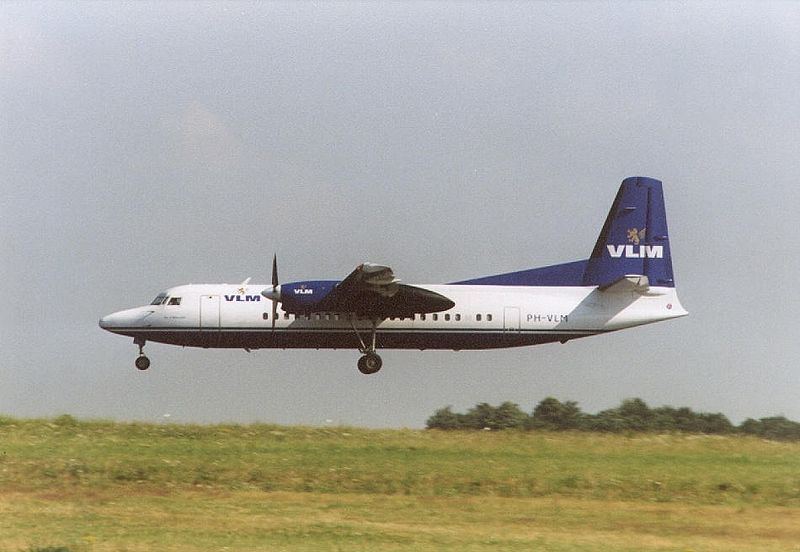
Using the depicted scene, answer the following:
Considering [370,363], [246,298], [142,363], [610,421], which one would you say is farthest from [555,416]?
[142,363]

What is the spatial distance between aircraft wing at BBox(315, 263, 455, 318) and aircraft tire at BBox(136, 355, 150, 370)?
5.09m

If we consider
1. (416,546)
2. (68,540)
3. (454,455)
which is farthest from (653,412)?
(68,540)

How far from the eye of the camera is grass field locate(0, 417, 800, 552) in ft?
45.5

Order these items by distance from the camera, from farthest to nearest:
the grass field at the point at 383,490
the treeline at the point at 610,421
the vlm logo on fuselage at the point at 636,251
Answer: the vlm logo on fuselage at the point at 636,251
the treeline at the point at 610,421
the grass field at the point at 383,490

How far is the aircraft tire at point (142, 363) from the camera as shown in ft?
89.0

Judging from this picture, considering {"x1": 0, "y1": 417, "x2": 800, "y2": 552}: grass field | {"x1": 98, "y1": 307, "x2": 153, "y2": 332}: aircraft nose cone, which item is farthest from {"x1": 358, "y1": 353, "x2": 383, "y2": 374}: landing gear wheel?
{"x1": 98, "y1": 307, "x2": 153, "y2": 332}: aircraft nose cone

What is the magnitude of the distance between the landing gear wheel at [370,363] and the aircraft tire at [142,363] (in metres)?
5.67

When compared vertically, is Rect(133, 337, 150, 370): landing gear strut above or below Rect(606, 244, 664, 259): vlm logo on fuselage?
below

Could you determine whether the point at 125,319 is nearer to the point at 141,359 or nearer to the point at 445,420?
the point at 141,359

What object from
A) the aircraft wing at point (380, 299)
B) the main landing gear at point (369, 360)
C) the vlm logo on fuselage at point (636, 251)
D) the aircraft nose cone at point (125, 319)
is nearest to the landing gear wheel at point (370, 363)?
the main landing gear at point (369, 360)

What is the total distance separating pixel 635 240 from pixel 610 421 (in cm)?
561

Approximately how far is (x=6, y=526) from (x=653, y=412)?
16.0 metres

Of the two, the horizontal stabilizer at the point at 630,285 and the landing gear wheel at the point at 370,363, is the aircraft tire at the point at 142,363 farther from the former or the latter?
the horizontal stabilizer at the point at 630,285

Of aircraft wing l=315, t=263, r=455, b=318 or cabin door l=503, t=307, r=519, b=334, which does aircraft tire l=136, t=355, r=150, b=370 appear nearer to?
aircraft wing l=315, t=263, r=455, b=318
